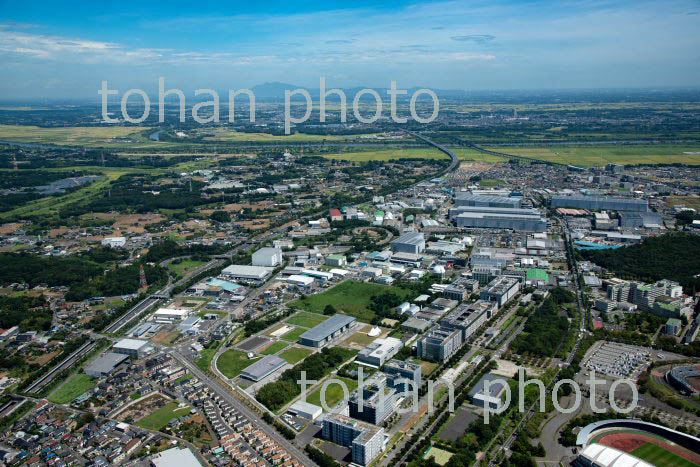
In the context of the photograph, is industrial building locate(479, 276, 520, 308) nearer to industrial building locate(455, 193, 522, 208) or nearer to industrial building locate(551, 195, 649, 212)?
industrial building locate(455, 193, 522, 208)

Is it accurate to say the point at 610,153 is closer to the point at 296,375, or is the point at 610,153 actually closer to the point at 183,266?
the point at 183,266

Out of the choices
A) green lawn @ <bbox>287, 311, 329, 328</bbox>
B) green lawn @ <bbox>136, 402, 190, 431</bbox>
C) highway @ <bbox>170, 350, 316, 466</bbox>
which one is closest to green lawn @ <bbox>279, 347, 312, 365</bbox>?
green lawn @ <bbox>287, 311, 329, 328</bbox>

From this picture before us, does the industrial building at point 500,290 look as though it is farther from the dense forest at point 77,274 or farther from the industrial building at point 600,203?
the industrial building at point 600,203

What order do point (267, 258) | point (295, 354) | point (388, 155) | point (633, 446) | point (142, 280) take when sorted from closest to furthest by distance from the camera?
point (633, 446) < point (295, 354) < point (142, 280) < point (267, 258) < point (388, 155)

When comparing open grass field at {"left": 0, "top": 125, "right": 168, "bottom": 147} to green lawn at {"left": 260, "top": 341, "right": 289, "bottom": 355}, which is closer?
green lawn at {"left": 260, "top": 341, "right": 289, "bottom": 355}

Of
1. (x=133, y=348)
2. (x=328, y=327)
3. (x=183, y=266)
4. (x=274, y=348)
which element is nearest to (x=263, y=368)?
(x=274, y=348)
